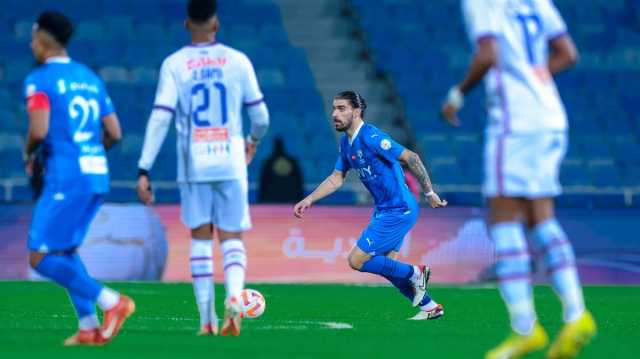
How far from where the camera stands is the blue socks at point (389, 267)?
1199 cm

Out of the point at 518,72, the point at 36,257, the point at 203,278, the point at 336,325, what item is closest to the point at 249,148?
the point at 203,278

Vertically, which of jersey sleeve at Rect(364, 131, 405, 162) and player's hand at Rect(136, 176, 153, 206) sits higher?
player's hand at Rect(136, 176, 153, 206)

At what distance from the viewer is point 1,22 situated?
2297 cm

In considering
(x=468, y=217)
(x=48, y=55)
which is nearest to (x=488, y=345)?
(x=48, y=55)

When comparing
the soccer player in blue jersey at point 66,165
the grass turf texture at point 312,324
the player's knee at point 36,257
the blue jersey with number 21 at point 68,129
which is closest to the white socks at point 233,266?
the grass turf texture at point 312,324

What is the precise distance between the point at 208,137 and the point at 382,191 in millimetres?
3174

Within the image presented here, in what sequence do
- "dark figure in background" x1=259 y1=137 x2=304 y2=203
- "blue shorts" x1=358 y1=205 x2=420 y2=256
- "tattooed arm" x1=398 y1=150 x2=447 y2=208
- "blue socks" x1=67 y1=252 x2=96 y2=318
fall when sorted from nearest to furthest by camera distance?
"blue socks" x1=67 y1=252 x2=96 y2=318 < "tattooed arm" x1=398 y1=150 x2=447 y2=208 < "blue shorts" x1=358 y1=205 x2=420 y2=256 < "dark figure in background" x1=259 y1=137 x2=304 y2=203

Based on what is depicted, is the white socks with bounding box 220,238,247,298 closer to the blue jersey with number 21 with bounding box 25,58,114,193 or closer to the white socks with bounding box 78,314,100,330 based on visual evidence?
the white socks with bounding box 78,314,100,330

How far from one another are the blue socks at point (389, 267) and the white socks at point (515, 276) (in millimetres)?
4539

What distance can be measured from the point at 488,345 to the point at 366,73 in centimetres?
1504

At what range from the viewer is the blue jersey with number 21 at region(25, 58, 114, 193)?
850cm

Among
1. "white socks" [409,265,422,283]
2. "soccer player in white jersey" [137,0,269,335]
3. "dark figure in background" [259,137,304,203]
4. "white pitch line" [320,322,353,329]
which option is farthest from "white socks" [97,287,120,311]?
"dark figure in background" [259,137,304,203]

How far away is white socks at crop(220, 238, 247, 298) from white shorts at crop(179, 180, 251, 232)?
10cm

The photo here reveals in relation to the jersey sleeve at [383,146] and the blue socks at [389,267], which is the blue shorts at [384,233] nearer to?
the blue socks at [389,267]
